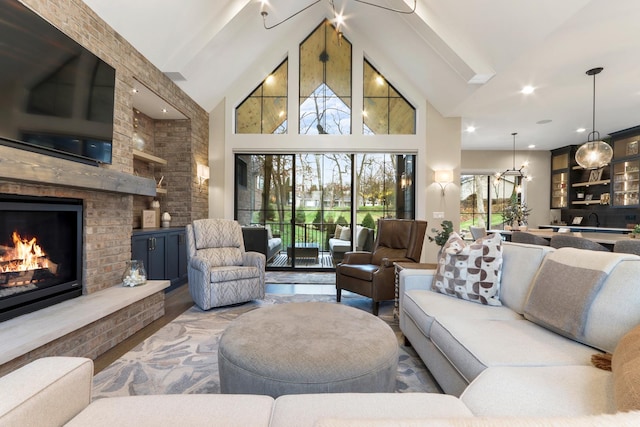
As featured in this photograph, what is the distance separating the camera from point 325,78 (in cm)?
548

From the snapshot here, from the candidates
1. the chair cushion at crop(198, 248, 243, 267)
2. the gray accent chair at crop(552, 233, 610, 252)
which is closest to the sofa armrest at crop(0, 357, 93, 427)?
the chair cushion at crop(198, 248, 243, 267)

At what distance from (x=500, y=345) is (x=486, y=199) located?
7.71 meters

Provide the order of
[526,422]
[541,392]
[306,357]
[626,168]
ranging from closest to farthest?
[526,422], [541,392], [306,357], [626,168]

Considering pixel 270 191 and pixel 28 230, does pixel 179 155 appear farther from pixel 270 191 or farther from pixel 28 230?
pixel 28 230

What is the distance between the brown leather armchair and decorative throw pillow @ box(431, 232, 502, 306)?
2.75ft

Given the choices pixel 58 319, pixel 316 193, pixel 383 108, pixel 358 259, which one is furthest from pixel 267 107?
pixel 58 319

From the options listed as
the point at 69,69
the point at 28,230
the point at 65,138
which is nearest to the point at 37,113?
the point at 65,138

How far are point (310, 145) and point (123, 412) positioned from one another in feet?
15.7

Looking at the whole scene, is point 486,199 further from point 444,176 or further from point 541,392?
point 541,392

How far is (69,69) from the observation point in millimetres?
2279

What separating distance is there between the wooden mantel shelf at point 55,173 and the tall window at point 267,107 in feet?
9.80

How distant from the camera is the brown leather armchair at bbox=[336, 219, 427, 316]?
3.14 metres

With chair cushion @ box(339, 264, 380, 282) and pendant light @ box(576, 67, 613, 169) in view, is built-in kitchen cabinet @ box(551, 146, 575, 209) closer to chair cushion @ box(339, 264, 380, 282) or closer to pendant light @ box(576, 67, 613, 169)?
pendant light @ box(576, 67, 613, 169)

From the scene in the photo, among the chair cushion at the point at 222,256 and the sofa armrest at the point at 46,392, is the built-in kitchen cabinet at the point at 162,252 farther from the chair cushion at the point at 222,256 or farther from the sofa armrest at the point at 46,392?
the sofa armrest at the point at 46,392
